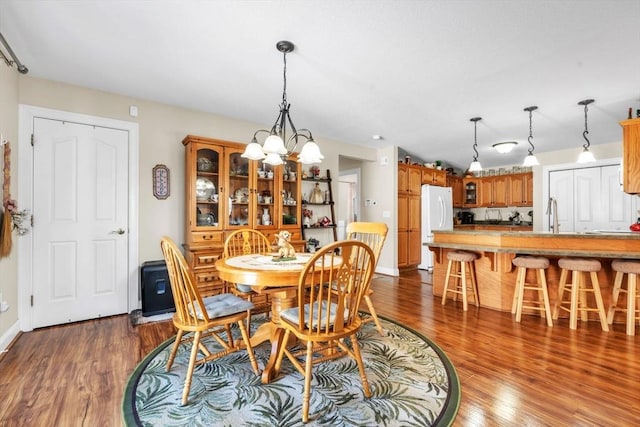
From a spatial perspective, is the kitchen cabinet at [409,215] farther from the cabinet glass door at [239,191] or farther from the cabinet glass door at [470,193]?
the cabinet glass door at [239,191]

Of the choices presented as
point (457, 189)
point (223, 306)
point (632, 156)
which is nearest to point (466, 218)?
point (457, 189)

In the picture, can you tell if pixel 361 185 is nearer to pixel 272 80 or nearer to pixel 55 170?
pixel 272 80

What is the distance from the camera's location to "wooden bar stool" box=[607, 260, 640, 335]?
8.89ft

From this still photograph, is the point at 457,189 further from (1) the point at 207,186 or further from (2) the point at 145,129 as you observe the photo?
(2) the point at 145,129

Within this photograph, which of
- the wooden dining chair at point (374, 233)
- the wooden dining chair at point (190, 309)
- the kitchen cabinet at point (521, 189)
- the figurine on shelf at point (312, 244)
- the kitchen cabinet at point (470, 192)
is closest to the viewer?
the wooden dining chair at point (190, 309)

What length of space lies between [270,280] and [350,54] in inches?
75.2

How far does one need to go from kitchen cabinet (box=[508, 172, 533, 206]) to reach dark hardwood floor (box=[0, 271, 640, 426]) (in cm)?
366

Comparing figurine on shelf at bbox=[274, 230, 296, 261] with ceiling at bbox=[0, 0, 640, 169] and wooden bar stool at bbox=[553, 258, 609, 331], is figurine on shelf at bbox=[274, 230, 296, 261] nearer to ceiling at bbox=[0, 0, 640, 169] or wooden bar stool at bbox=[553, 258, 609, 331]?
ceiling at bbox=[0, 0, 640, 169]

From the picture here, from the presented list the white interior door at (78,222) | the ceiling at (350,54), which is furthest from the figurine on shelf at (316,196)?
the white interior door at (78,222)

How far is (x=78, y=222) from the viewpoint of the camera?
2.98m

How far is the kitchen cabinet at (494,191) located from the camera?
646 cm

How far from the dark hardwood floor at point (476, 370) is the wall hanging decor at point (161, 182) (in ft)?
4.47

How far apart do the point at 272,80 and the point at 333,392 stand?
2.67 metres

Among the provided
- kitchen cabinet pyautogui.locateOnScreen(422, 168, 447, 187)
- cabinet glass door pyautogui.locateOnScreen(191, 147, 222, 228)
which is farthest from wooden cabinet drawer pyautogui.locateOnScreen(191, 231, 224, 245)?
kitchen cabinet pyautogui.locateOnScreen(422, 168, 447, 187)
